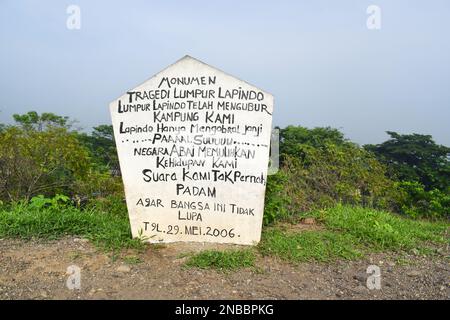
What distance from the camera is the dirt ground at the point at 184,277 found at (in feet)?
9.97

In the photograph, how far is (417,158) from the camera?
52.5 ft

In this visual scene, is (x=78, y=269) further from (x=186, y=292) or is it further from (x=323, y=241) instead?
(x=323, y=241)

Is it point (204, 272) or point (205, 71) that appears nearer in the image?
point (204, 272)

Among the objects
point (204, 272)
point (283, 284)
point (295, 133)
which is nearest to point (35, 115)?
point (204, 272)

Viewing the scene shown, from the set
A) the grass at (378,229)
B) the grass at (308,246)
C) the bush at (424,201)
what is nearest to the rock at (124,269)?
the grass at (308,246)

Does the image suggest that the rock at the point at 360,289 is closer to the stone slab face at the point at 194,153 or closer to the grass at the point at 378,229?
the grass at the point at 378,229

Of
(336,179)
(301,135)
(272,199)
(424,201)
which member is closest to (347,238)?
(272,199)

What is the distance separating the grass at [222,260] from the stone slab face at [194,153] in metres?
0.29

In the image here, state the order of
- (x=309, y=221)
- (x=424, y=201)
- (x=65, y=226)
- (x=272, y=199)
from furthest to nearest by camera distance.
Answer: (x=424, y=201) → (x=309, y=221) → (x=272, y=199) → (x=65, y=226)

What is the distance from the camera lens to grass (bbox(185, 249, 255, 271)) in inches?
137

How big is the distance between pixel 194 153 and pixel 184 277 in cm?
125

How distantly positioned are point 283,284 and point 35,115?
23.6 ft

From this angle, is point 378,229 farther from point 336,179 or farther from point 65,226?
point 65,226

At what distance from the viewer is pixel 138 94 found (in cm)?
401
